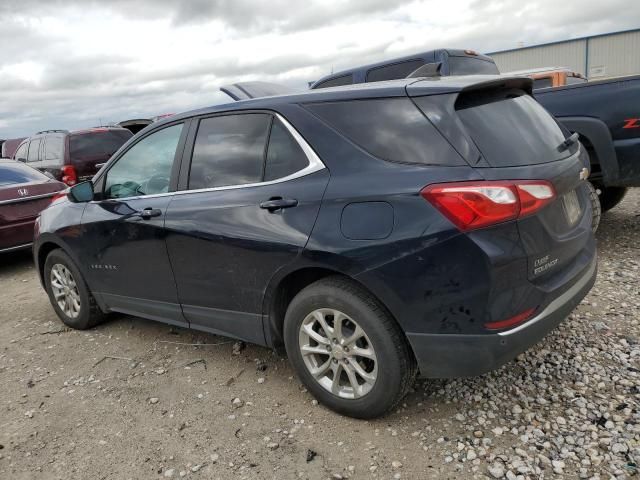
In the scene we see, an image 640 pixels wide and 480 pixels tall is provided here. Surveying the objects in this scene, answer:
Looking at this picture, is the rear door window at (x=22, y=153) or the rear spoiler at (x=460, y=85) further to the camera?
the rear door window at (x=22, y=153)

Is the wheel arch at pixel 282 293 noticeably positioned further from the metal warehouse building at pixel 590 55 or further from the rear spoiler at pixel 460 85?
the metal warehouse building at pixel 590 55

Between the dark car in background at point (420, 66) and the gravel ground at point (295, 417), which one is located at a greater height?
the dark car in background at point (420, 66)

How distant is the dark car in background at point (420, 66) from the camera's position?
721cm

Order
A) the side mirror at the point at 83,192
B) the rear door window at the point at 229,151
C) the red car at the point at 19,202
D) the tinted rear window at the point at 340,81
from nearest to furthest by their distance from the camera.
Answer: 1. the rear door window at the point at 229,151
2. the side mirror at the point at 83,192
3. the red car at the point at 19,202
4. the tinted rear window at the point at 340,81

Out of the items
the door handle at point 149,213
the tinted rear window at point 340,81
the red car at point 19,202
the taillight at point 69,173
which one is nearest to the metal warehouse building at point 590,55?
the tinted rear window at point 340,81

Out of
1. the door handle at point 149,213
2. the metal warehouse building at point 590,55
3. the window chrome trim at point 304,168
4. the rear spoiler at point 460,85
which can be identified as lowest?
the metal warehouse building at point 590,55

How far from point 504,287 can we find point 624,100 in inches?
131

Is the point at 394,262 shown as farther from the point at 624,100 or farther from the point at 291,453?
the point at 624,100

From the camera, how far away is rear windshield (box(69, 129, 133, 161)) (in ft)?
31.3

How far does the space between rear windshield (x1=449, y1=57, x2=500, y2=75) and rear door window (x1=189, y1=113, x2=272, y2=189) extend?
16.0 ft

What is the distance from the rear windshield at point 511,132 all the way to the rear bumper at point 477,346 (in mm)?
724

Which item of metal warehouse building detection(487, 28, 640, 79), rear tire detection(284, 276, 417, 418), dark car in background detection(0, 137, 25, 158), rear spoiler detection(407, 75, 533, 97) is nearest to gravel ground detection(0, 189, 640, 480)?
rear tire detection(284, 276, 417, 418)

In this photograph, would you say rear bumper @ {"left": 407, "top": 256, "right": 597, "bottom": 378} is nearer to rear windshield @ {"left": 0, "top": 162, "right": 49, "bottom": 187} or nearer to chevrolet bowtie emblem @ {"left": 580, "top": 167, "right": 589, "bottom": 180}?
chevrolet bowtie emblem @ {"left": 580, "top": 167, "right": 589, "bottom": 180}

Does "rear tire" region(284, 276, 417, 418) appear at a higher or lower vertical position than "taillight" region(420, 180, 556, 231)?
lower
